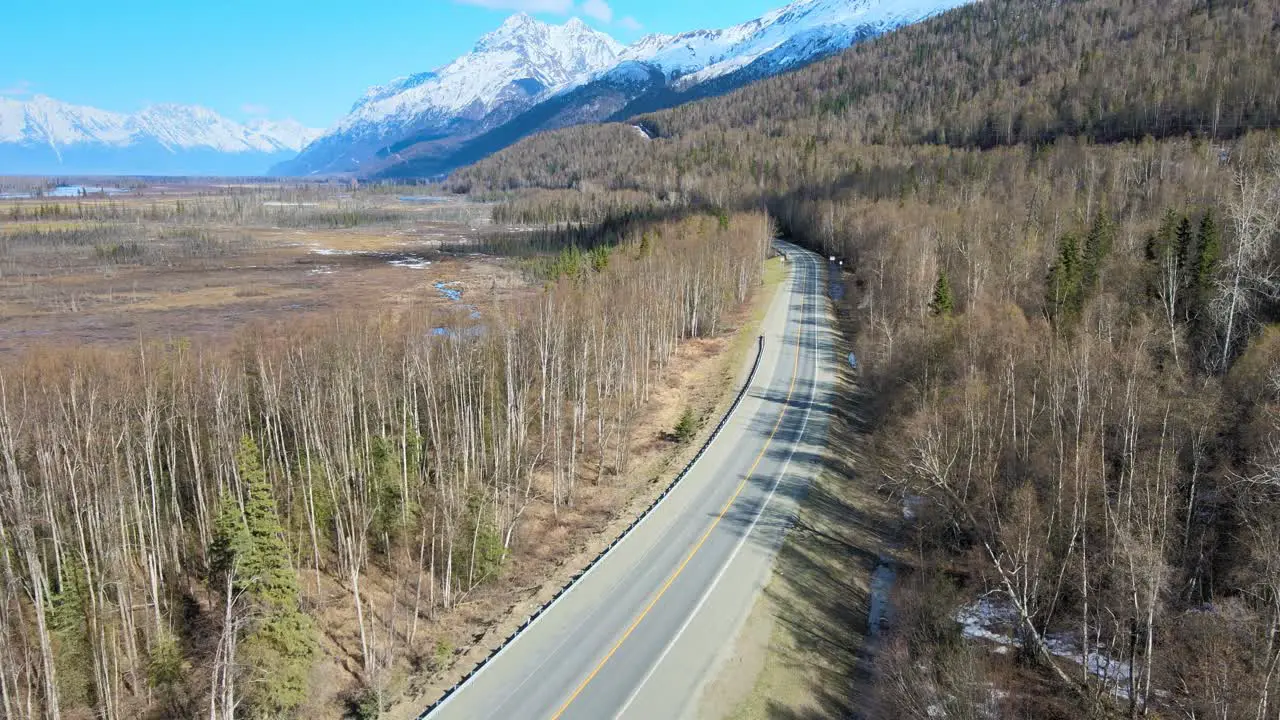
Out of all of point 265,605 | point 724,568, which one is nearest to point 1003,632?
point 724,568

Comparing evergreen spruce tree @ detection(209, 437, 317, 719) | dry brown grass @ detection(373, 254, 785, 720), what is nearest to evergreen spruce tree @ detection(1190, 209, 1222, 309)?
dry brown grass @ detection(373, 254, 785, 720)

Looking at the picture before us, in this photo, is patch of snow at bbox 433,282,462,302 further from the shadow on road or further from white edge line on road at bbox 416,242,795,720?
white edge line on road at bbox 416,242,795,720

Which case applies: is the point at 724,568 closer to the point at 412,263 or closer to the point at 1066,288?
the point at 1066,288

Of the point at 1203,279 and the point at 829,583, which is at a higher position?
the point at 1203,279

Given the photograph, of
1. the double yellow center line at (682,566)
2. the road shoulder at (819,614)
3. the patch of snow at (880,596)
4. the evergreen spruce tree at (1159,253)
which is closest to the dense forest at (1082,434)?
the evergreen spruce tree at (1159,253)

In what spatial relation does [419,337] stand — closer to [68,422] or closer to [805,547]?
[68,422]

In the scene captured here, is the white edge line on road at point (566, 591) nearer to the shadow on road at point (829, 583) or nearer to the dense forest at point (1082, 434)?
the shadow on road at point (829, 583)
